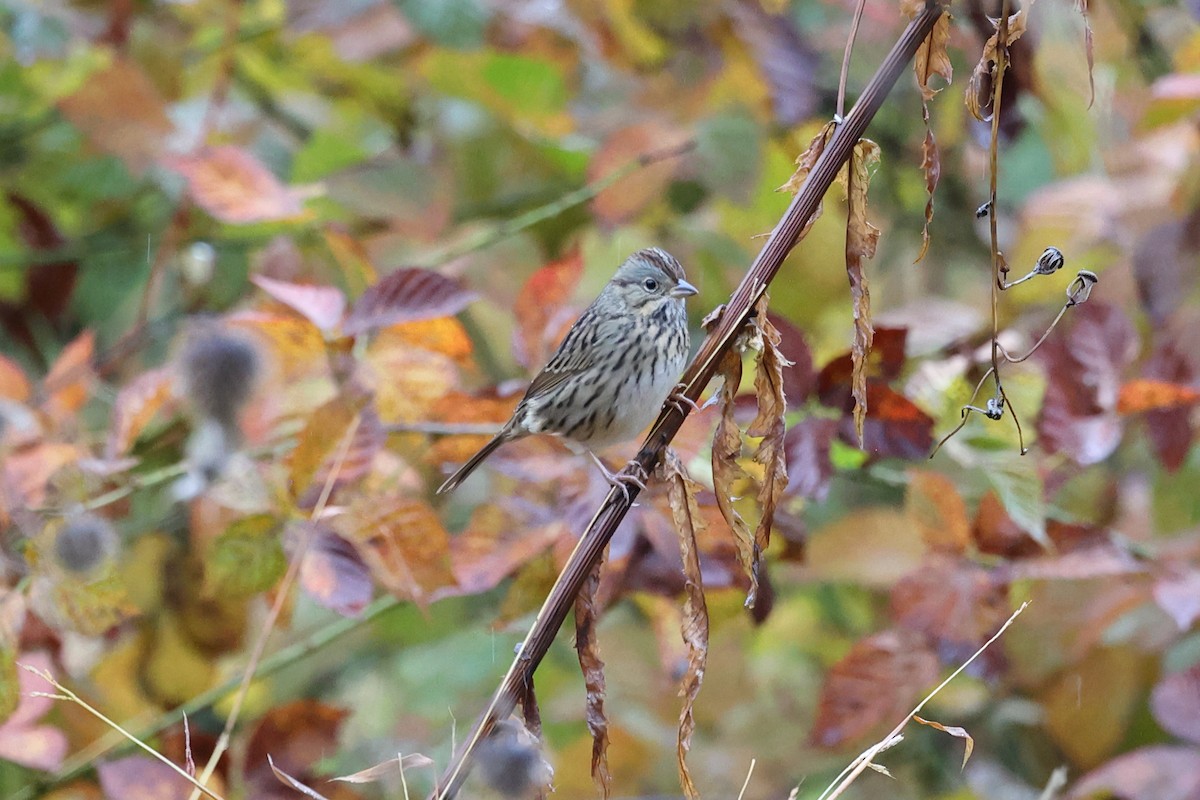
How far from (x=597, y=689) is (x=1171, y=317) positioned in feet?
6.76

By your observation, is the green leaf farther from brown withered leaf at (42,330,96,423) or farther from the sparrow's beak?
the sparrow's beak

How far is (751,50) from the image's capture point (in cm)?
315

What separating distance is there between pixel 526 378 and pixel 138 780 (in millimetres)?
1049

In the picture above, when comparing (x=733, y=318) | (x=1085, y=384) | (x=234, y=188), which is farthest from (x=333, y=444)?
(x=1085, y=384)

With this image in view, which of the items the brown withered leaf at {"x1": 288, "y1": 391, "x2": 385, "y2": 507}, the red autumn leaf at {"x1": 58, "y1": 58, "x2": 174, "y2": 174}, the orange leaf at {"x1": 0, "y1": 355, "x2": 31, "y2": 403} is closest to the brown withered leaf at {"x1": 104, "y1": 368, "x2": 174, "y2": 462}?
the orange leaf at {"x1": 0, "y1": 355, "x2": 31, "y2": 403}

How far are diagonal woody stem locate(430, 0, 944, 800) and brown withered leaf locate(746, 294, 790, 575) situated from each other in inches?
2.0

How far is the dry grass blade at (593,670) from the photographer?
3.85 ft

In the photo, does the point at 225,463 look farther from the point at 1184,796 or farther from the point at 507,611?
the point at 1184,796

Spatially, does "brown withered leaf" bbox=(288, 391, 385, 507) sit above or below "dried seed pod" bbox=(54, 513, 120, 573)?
above

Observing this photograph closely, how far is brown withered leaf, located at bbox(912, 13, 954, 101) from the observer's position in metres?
1.14

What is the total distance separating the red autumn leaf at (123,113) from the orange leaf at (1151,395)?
2227 mm

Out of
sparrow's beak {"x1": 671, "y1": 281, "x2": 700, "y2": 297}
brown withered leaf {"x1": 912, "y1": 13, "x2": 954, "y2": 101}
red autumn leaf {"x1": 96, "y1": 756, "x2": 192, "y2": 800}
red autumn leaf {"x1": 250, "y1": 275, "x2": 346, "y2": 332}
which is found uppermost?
brown withered leaf {"x1": 912, "y1": 13, "x2": 954, "y2": 101}

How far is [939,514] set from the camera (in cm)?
222

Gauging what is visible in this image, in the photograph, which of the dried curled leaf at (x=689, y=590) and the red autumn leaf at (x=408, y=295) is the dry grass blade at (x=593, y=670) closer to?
the dried curled leaf at (x=689, y=590)
